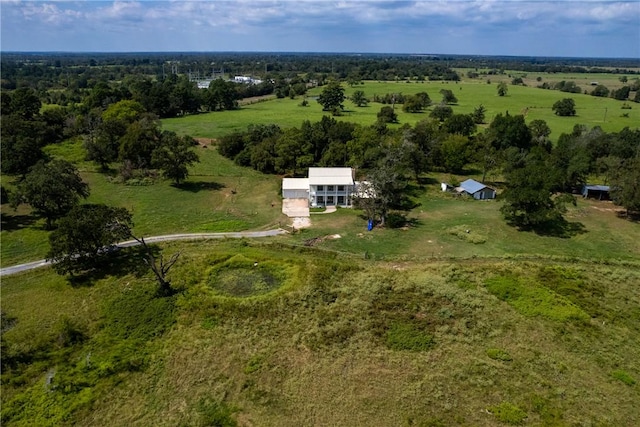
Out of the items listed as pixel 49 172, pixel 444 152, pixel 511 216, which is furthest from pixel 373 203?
pixel 49 172

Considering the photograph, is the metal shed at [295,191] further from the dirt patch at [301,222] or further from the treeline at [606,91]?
the treeline at [606,91]

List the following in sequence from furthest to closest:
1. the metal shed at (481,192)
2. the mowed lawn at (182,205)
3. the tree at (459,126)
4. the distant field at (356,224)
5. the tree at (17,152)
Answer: the tree at (459,126)
the tree at (17,152)
the metal shed at (481,192)
the mowed lawn at (182,205)
the distant field at (356,224)

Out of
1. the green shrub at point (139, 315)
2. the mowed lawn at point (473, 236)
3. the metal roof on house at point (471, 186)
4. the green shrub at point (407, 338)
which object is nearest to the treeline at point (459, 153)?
the mowed lawn at point (473, 236)

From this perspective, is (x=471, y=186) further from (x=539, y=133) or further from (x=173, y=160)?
(x=173, y=160)

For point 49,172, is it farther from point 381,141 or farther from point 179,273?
point 381,141

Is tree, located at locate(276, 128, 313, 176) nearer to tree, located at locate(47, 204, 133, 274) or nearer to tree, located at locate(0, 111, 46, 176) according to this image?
tree, located at locate(47, 204, 133, 274)

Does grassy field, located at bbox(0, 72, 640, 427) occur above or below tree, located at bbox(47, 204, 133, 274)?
below

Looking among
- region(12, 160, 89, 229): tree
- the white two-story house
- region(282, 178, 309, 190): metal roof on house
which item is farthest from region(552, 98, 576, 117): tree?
region(12, 160, 89, 229): tree
